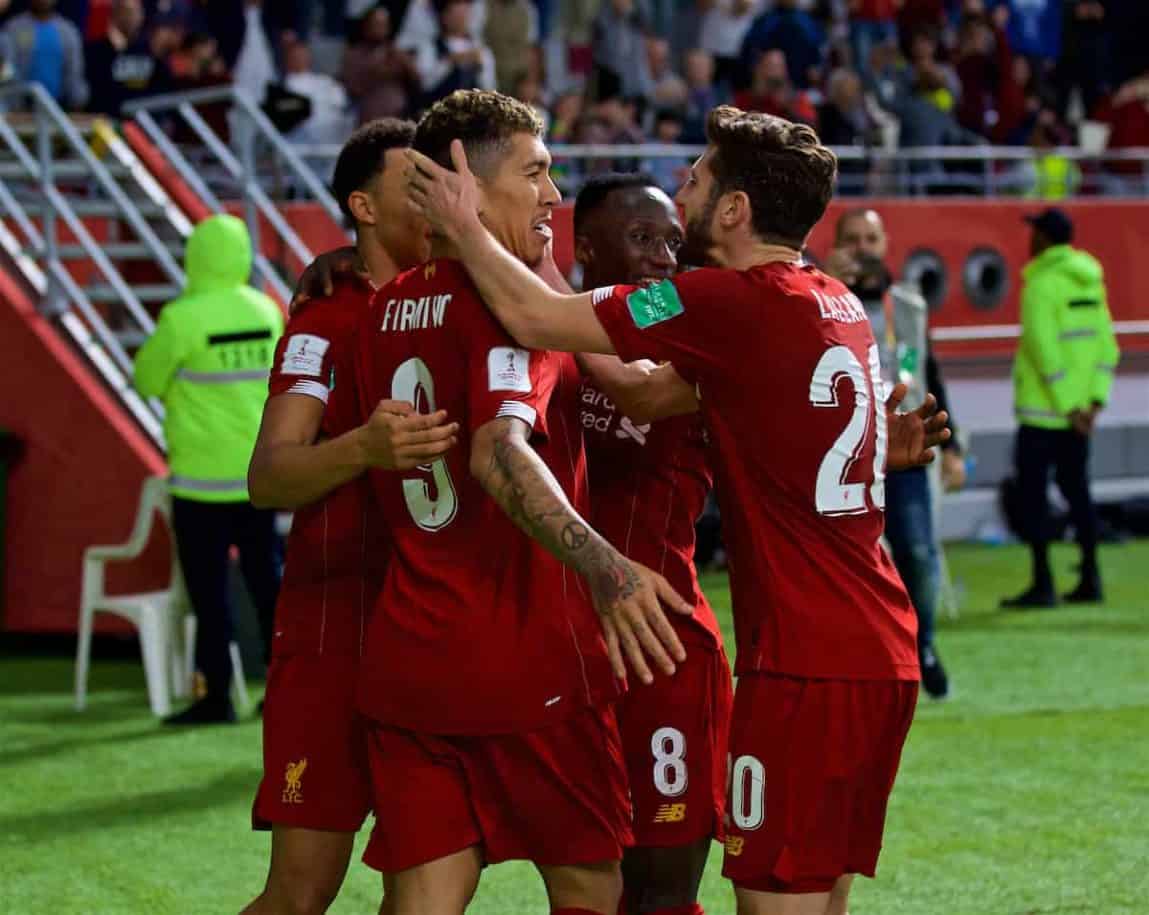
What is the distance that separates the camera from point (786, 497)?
4.48 meters

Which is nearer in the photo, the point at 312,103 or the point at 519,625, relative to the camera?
the point at 519,625

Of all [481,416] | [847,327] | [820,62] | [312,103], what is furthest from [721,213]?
[820,62]

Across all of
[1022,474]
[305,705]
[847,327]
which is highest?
[847,327]

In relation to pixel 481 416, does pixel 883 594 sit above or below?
below

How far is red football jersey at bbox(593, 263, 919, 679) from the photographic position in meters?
4.44

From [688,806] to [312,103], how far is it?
12.8 meters

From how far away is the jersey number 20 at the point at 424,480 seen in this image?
4.30 meters

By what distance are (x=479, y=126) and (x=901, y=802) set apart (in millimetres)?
4407

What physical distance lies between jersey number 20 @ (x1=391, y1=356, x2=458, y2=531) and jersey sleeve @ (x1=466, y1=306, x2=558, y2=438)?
4.4 inches

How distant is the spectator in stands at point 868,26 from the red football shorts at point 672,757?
685 inches

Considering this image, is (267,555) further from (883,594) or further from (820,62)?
(820,62)

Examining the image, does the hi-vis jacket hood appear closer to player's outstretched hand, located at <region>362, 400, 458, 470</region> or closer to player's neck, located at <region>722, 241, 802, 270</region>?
player's neck, located at <region>722, 241, 802, 270</region>

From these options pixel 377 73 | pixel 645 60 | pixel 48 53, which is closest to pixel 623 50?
pixel 645 60

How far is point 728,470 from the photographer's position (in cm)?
455
